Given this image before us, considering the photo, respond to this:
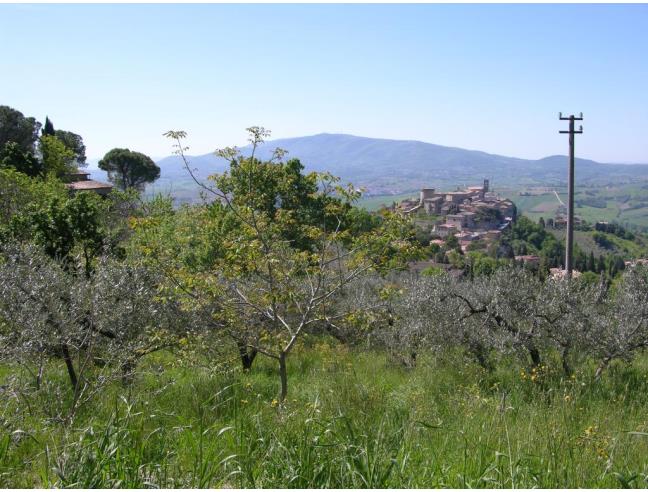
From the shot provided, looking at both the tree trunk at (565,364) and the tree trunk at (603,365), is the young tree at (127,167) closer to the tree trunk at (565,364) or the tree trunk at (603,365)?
the tree trunk at (565,364)

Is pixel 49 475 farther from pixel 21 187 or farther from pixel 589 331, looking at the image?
pixel 21 187

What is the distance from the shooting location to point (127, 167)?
59.1 metres

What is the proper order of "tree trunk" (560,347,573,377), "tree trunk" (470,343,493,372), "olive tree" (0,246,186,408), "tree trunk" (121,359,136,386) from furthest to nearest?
"tree trunk" (470,343,493,372) → "tree trunk" (560,347,573,377) → "tree trunk" (121,359,136,386) → "olive tree" (0,246,186,408)

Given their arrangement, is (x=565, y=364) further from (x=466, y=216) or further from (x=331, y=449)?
(x=466, y=216)

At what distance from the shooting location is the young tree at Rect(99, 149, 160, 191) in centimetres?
5822

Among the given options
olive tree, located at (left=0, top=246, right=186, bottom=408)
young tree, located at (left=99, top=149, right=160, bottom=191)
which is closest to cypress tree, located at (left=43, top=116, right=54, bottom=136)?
young tree, located at (left=99, top=149, right=160, bottom=191)

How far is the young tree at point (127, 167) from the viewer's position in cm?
5822

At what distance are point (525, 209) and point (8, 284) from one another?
15572 centimetres

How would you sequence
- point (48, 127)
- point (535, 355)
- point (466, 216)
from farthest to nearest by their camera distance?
point (466, 216)
point (48, 127)
point (535, 355)

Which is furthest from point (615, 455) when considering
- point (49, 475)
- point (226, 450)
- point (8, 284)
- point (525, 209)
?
point (525, 209)

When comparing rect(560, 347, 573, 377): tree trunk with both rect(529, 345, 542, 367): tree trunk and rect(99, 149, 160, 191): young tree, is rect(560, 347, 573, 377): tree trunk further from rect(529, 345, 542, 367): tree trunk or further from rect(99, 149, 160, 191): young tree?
rect(99, 149, 160, 191): young tree


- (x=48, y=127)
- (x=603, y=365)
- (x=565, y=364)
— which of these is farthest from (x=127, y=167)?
(x=603, y=365)

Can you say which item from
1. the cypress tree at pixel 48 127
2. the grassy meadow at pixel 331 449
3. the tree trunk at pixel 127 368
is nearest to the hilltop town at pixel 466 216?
the cypress tree at pixel 48 127

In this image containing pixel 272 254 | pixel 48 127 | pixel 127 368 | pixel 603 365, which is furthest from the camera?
pixel 48 127
